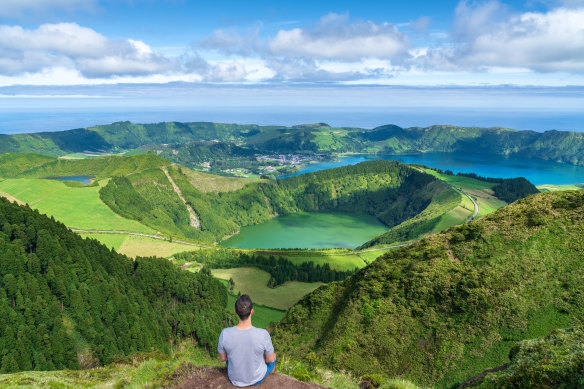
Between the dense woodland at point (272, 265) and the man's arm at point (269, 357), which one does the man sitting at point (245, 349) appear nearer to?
the man's arm at point (269, 357)

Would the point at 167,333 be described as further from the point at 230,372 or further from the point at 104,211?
the point at 104,211

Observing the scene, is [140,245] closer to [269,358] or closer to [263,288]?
[263,288]

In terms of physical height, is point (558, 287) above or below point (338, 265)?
above

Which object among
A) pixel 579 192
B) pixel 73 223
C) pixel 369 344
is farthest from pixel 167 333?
pixel 73 223

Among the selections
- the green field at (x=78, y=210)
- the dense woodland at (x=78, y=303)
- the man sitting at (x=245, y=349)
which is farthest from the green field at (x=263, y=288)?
the man sitting at (x=245, y=349)

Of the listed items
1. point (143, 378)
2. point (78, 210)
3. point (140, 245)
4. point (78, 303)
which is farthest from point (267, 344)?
point (78, 210)
